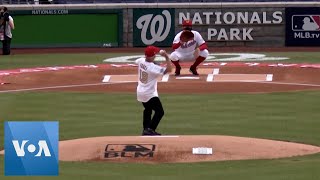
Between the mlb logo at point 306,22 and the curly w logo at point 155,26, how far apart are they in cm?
480

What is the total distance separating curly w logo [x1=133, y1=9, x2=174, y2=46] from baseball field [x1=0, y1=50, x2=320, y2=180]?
14.4 ft

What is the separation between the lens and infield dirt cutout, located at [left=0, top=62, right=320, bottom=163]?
44.7ft

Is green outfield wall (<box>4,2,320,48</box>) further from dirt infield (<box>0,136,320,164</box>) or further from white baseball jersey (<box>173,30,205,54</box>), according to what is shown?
dirt infield (<box>0,136,320,164</box>)

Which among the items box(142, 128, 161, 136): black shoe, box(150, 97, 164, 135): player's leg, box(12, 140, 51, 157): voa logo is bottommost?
box(142, 128, 161, 136): black shoe

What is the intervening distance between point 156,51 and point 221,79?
10770mm

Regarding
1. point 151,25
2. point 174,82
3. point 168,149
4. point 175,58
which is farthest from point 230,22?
point 168,149

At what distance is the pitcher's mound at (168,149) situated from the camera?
44.3 feet

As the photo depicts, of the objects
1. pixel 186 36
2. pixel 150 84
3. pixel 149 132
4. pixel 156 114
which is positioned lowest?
pixel 186 36

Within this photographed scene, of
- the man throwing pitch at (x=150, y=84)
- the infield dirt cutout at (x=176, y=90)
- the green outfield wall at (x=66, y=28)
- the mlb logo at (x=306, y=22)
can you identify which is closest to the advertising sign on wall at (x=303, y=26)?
the mlb logo at (x=306, y=22)

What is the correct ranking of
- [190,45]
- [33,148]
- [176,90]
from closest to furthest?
[33,148] < [176,90] < [190,45]

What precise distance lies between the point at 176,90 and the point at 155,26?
41.7 ft

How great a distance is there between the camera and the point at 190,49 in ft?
89.0

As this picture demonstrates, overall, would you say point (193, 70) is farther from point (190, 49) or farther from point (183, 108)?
point (183, 108)

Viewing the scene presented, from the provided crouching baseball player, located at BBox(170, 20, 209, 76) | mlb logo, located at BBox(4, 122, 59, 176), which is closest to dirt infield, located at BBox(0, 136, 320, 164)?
mlb logo, located at BBox(4, 122, 59, 176)
